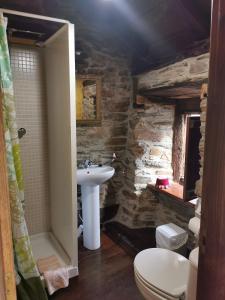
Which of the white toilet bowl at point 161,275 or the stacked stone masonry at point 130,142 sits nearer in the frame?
the white toilet bowl at point 161,275

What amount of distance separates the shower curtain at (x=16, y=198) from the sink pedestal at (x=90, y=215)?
868 millimetres

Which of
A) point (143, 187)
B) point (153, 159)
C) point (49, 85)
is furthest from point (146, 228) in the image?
point (49, 85)

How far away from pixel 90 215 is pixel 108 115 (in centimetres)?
119

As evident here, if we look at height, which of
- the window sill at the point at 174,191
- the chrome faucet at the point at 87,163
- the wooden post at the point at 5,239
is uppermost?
the wooden post at the point at 5,239

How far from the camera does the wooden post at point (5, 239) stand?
65 centimetres

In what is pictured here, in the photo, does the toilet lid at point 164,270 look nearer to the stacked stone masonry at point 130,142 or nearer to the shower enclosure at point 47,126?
the shower enclosure at point 47,126

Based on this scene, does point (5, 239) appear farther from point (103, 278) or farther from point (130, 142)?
point (130, 142)

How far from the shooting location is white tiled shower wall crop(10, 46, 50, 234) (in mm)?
2473

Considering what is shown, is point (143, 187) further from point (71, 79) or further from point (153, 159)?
point (71, 79)

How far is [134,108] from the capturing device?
297cm

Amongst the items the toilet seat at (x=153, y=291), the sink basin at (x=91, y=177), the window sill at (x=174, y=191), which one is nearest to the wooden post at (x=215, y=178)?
the toilet seat at (x=153, y=291)

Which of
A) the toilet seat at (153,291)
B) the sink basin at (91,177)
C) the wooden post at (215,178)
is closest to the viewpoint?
the wooden post at (215,178)

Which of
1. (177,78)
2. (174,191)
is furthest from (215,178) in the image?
(174,191)

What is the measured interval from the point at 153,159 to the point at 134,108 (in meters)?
0.66
